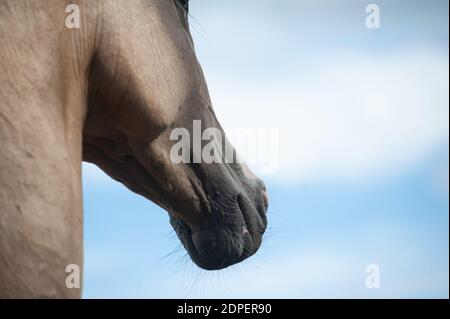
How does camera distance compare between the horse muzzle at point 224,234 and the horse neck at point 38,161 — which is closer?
the horse neck at point 38,161

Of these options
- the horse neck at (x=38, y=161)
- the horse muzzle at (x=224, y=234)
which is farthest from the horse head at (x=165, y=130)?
the horse neck at (x=38, y=161)

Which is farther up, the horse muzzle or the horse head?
the horse head

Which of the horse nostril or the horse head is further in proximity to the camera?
the horse nostril

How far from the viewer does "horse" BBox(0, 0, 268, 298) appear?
323 centimetres

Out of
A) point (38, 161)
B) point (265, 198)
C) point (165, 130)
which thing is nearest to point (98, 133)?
point (165, 130)

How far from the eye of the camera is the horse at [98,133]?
3.23m

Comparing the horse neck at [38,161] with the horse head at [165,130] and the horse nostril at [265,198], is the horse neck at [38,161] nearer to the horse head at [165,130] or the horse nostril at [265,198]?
the horse head at [165,130]

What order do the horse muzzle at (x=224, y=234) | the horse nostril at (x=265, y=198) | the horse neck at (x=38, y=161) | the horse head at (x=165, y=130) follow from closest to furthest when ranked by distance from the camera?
1. the horse neck at (x=38, y=161)
2. the horse head at (x=165, y=130)
3. the horse muzzle at (x=224, y=234)
4. the horse nostril at (x=265, y=198)

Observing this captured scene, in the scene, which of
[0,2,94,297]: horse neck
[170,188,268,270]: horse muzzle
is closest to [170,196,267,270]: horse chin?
[170,188,268,270]: horse muzzle

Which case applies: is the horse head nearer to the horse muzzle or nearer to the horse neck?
the horse muzzle

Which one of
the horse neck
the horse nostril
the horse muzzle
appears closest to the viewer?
the horse neck

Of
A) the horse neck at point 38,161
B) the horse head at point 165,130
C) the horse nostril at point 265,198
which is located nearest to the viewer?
the horse neck at point 38,161

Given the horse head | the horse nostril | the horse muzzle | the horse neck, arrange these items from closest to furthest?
the horse neck → the horse head → the horse muzzle → the horse nostril

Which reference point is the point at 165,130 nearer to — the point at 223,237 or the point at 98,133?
the point at 98,133
